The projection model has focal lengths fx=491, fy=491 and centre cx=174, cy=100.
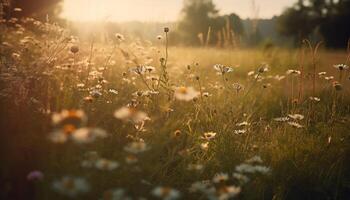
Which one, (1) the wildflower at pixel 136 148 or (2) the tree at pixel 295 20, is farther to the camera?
(2) the tree at pixel 295 20

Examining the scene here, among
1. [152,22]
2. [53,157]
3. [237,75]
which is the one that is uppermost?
[152,22]

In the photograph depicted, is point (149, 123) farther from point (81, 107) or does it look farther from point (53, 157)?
point (53, 157)

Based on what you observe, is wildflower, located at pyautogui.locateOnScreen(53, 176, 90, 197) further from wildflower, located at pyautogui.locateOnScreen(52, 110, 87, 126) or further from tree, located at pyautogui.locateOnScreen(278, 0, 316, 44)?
tree, located at pyautogui.locateOnScreen(278, 0, 316, 44)

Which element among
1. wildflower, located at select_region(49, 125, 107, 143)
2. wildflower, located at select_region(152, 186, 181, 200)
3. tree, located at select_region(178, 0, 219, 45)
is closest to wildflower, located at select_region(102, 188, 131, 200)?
wildflower, located at select_region(152, 186, 181, 200)

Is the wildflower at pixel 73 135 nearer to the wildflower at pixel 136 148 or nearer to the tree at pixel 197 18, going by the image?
the wildflower at pixel 136 148

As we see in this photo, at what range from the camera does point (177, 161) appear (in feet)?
9.59

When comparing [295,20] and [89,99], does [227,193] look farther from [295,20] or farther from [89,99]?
[295,20]

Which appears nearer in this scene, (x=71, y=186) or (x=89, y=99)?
(x=71, y=186)

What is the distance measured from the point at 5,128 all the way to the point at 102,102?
2.71ft

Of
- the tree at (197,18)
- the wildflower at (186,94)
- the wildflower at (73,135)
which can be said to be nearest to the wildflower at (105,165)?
the wildflower at (73,135)

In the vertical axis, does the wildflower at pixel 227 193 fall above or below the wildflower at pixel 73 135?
below

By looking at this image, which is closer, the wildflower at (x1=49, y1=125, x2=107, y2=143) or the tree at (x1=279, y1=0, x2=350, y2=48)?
the wildflower at (x1=49, y1=125, x2=107, y2=143)

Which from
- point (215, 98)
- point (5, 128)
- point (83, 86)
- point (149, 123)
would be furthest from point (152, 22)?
point (5, 128)

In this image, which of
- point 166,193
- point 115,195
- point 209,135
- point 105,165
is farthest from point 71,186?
point 209,135
